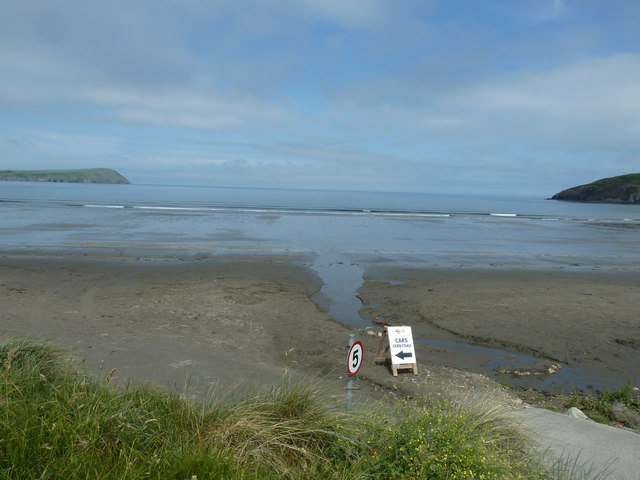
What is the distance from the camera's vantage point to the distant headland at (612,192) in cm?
11625

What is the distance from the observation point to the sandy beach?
852cm

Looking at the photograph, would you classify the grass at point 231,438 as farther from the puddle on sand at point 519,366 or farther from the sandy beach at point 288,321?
the puddle on sand at point 519,366

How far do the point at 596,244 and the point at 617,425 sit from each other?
27.7 metres

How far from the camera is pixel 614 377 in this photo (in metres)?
9.20

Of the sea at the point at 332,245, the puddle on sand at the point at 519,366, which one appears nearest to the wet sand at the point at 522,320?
the puddle on sand at the point at 519,366

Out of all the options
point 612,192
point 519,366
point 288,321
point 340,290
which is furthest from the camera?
point 612,192

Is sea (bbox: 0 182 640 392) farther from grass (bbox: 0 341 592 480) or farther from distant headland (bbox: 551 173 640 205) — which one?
distant headland (bbox: 551 173 640 205)

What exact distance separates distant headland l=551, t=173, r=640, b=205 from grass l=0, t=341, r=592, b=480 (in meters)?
130

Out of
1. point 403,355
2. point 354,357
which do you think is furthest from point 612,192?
point 354,357

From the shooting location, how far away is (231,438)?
14.1 feet

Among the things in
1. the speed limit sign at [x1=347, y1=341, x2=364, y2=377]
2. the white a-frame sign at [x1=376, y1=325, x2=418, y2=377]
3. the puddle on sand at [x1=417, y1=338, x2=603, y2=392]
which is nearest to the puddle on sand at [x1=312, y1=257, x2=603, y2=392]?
the puddle on sand at [x1=417, y1=338, x2=603, y2=392]

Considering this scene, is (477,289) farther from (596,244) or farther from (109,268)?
(596,244)

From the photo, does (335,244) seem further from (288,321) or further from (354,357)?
(354,357)

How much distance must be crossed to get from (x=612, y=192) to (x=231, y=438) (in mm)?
140955
